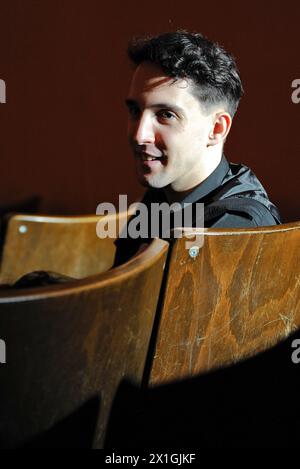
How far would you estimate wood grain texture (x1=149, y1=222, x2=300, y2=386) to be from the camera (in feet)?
2.76

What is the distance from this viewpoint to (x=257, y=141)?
2.28 m

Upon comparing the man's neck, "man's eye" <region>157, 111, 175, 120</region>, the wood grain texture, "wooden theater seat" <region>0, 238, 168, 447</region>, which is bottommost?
"wooden theater seat" <region>0, 238, 168, 447</region>

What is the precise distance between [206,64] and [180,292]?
57 centimetres

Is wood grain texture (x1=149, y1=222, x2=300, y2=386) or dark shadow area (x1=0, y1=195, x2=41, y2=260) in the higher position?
dark shadow area (x1=0, y1=195, x2=41, y2=260)

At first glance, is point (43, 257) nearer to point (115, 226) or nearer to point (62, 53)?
point (115, 226)

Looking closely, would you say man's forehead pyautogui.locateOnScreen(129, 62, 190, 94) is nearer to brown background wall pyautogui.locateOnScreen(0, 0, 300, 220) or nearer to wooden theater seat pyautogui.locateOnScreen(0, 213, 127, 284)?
wooden theater seat pyautogui.locateOnScreen(0, 213, 127, 284)

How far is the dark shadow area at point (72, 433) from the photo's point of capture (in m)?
0.71

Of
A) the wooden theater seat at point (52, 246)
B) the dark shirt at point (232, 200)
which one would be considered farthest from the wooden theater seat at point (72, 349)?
the wooden theater seat at point (52, 246)

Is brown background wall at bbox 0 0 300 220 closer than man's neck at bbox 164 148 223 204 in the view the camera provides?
No

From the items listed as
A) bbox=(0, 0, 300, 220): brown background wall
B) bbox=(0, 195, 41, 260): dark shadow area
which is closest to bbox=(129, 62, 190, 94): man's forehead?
bbox=(0, 0, 300, 220): brown background wall

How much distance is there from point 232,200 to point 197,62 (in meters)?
0.30

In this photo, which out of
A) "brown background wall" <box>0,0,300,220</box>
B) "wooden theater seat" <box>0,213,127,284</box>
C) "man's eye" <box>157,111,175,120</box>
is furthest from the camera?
"brown background wall" <box>0,0,300,220</box>

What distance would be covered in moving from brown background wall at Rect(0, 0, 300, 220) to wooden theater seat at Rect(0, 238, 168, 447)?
1.53 metres

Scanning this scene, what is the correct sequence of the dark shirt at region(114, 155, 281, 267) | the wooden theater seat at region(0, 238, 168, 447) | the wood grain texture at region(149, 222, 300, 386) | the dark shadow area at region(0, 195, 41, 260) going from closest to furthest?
the wooden theater seat at region(0, 238, 168, 447)
the wood grain texture at region(149, 222, 300, 386)
the dark shirt at region(114, 155, 281, 267)
the dark shadow area at region(0, 195, 41, 260)
